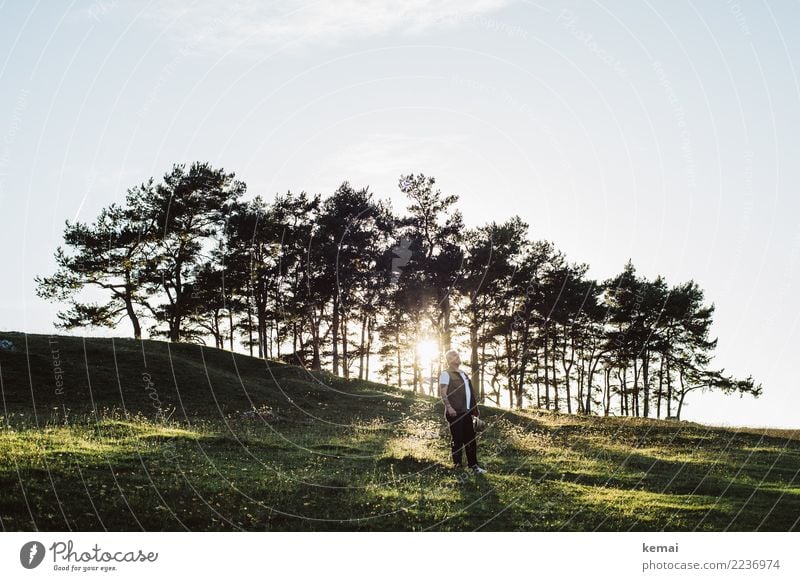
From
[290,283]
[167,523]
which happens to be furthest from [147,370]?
[167,523]

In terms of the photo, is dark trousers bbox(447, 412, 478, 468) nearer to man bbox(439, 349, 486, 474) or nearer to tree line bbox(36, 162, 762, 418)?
man bbox(439, 349, 486, 474)

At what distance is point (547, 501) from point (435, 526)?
3663 millimetres

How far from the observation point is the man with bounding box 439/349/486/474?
15.7 m

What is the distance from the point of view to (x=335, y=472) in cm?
1582

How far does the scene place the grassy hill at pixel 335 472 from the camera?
35.8 feet

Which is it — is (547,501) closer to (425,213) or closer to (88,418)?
(88,418)

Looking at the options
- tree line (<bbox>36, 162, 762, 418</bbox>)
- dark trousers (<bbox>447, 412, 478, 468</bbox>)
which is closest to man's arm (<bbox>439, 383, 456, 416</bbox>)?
dark trousers (<bbox>447, 412, 478, 468</bbox>)

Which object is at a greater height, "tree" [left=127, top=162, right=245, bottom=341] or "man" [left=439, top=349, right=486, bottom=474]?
"tree" [left=127, top=162, right=245, bottom=341]

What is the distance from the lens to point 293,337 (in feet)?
234

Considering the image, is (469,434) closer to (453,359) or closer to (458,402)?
(458,402)
